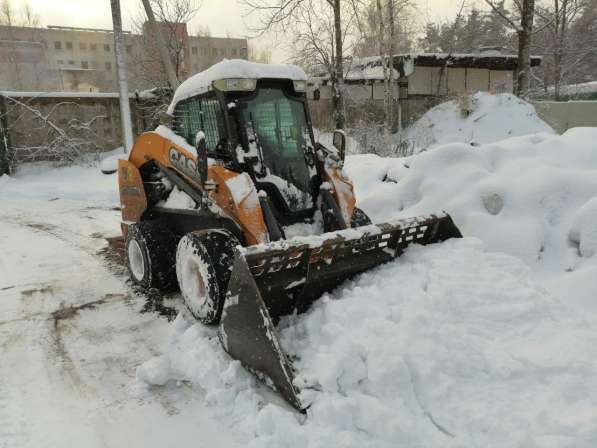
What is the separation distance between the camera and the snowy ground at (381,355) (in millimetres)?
2350

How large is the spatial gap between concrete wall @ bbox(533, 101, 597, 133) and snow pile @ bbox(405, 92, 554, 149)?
95cm

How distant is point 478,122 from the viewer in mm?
15797

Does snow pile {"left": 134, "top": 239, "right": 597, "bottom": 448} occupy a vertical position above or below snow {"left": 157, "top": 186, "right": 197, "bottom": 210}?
below

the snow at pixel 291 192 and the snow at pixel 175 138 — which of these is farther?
the snow at pixel 175 138

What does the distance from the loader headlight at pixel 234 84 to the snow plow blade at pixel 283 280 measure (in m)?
1.51

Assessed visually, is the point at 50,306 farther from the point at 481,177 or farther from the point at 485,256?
the point at 481,177

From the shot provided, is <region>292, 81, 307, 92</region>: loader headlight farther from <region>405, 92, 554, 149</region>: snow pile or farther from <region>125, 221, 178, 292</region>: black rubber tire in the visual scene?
<region>405, 92, 554, 149</region>: snow pile

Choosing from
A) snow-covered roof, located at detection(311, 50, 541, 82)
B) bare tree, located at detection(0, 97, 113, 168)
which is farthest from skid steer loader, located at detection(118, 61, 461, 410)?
snow-covered roof, located at detection(311, 50, 541, 82)

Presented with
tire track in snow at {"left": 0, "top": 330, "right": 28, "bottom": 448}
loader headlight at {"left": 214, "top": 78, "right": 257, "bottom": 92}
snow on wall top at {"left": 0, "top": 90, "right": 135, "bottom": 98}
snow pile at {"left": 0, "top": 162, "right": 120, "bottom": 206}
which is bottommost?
tire track in snow at {"left": 0, "top": 330, "right": 28, "bottom": 448}

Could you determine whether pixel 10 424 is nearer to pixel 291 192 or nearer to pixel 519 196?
pixel 291 192

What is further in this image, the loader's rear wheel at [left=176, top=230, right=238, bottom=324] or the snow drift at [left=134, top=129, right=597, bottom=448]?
the loader's rear wheel at [left=176, top=230, right=238, bottom=324]

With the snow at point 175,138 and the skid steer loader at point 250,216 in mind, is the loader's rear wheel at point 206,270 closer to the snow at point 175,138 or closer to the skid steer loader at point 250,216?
the skid steer loader at point 250,216

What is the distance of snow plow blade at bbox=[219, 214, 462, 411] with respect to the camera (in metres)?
2.78

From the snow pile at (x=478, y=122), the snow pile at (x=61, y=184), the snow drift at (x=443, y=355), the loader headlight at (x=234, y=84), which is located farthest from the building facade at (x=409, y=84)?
the snow drift at (x=443, y=355)
